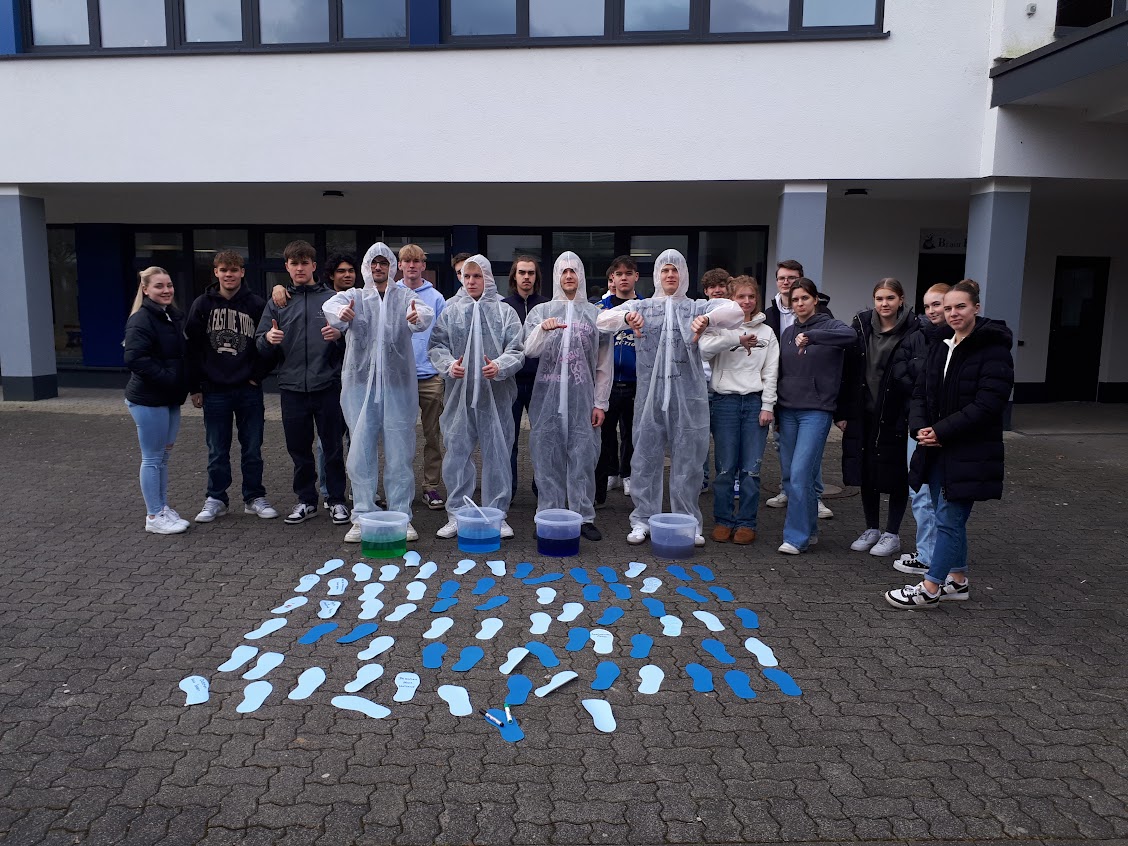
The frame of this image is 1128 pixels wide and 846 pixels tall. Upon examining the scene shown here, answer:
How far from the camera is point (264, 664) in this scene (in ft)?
11.8

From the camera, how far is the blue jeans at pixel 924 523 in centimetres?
465

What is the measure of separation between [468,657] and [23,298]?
30.5 feet

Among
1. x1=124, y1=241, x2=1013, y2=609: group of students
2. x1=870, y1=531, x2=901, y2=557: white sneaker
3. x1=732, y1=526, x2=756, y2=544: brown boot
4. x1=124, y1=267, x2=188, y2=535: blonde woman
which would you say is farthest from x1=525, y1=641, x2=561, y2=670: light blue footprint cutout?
x1=124, y1=267, x2=188, y2=535: blonde woman

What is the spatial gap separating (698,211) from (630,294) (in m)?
5.68

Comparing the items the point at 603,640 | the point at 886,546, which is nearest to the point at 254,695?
the point at 603,640

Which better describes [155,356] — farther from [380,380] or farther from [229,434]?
[380,380]

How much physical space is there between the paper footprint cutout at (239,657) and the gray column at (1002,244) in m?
7.90

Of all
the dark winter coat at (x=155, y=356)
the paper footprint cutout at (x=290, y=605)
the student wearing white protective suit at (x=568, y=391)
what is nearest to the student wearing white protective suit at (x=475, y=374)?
the student wearing white protective suit at (x=568, y=391)

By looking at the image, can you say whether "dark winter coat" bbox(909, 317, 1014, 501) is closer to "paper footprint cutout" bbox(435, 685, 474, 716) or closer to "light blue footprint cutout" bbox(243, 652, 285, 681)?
"paper footprint cutout" bbox(435, 685, 474, 716)

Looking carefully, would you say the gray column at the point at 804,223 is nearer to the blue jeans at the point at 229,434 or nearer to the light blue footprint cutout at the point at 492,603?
the blue jeans at the point at 229,434

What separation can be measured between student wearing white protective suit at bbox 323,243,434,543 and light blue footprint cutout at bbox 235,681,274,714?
180 cm

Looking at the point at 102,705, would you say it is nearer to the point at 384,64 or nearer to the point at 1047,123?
the point at 384,64

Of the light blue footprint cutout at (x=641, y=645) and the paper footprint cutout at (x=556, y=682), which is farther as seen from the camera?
the light blue footprint cutout at (x=641, y=645)

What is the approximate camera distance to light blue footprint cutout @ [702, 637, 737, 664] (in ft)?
12.1
